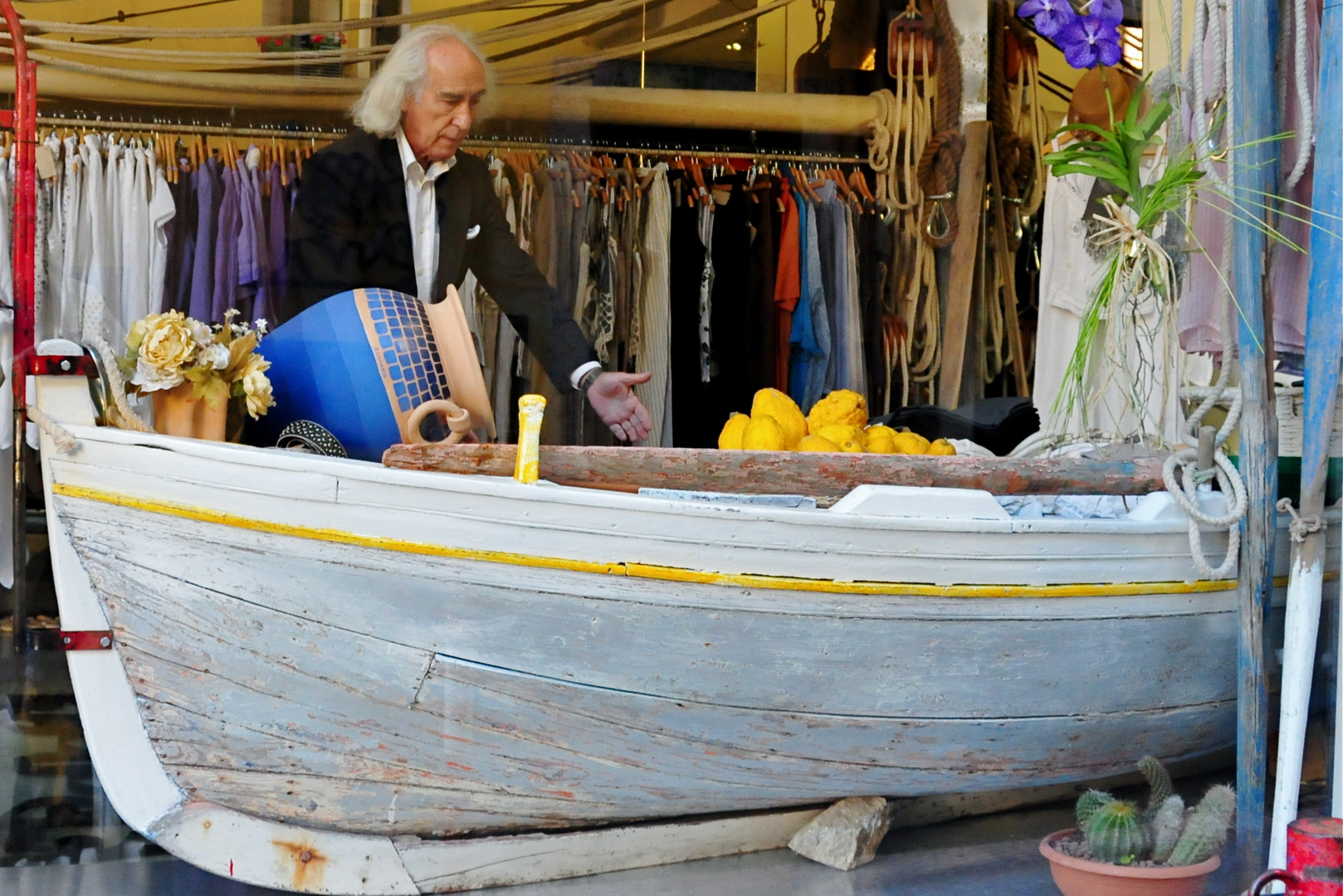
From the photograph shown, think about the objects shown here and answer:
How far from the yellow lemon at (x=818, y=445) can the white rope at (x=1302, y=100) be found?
0.92 meters

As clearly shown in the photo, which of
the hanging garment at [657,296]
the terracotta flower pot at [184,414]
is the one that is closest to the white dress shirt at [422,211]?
the terracotta flower pot at [184,414]

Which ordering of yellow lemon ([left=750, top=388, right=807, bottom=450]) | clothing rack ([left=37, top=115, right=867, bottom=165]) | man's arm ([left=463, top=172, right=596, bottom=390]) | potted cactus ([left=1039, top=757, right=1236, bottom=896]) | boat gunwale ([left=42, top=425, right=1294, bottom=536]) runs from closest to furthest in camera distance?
boat gunwale ([left=42, top=425, right=1294, bottom=536]), potted cactus ([left=1039, top=757, right=1236, bottom=896]), yellow lemon ([left=750, top=388, right=807, bottom=450]), man's arm ([left=463, top=172, right=596, bottom=390]), clothing rack ([left=37, top=115, right=867, bottom=165])

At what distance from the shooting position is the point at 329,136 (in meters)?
2.80

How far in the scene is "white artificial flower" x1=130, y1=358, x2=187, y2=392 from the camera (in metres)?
2.06

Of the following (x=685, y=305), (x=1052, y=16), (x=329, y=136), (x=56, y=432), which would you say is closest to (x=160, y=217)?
(x=329, y=136)

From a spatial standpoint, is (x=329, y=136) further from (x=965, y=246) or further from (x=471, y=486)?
(x=965, y=246)

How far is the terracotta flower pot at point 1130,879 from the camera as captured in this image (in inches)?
77.3

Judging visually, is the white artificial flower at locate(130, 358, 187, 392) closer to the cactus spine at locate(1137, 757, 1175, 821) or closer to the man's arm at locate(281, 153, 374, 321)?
the man's arm at locate(281, 153, 374, 321)

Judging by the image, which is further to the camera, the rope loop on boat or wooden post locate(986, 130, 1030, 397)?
wooden post locate(986, 130, 1030, 397)

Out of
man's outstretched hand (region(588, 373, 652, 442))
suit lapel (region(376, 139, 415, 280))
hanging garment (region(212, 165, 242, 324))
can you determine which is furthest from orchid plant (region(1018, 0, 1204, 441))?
hanging garment (region(212, 165, 242, 324))

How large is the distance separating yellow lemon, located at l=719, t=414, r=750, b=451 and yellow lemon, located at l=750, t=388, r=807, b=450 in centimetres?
3

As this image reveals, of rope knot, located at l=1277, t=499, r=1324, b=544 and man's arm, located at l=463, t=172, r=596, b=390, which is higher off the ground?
man's arm, located at l=463, t=172, r=596, b=390

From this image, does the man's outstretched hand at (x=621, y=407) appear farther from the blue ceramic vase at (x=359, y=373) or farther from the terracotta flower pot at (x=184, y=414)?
the terracotta flower pot at (x=184, y=414)

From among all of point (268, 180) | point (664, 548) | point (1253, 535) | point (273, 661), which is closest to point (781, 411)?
point (664, 548)
